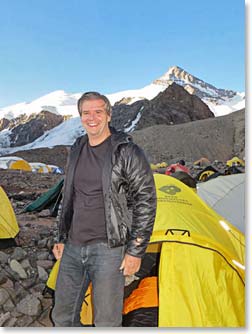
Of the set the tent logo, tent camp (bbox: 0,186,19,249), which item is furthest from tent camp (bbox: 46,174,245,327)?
tent camp (bbox: 0,186,19,249)

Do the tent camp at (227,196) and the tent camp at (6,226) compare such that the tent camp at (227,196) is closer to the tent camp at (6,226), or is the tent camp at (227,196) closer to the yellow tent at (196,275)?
the yellow tent at (196,275)

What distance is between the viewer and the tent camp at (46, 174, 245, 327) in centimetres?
202

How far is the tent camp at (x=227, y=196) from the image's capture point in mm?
3655

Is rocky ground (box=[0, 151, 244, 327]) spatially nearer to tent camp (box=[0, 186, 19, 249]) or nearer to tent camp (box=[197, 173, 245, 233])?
tent camp (box=[0, 186, 19, 249])

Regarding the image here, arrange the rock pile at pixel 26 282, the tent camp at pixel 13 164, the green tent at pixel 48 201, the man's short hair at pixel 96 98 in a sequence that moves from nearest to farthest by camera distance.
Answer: the man's short hair at pixel 96 98
the rock pile at pixel 26 282
the green tent at pixel 48 201
the tent camp at pixel 13 164

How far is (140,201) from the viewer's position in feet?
5.19

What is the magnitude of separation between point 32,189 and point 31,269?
7.24 m

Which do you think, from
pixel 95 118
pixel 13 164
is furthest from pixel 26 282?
pixel 13 164

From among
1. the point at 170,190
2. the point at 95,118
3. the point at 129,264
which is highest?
the point at 95,118

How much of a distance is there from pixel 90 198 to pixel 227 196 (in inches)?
110

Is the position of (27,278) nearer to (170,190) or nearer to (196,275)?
(170,190)

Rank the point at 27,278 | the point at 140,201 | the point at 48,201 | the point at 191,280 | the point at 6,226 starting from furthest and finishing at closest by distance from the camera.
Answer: the point at 48,201 → the point at 6,226 → the point at 27,278 → the point at 191,280 → the point at 140,201

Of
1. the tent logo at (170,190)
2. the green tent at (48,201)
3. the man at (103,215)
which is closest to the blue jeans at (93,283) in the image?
the man at (103,215)

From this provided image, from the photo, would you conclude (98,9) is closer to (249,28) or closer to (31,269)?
(249,28)
